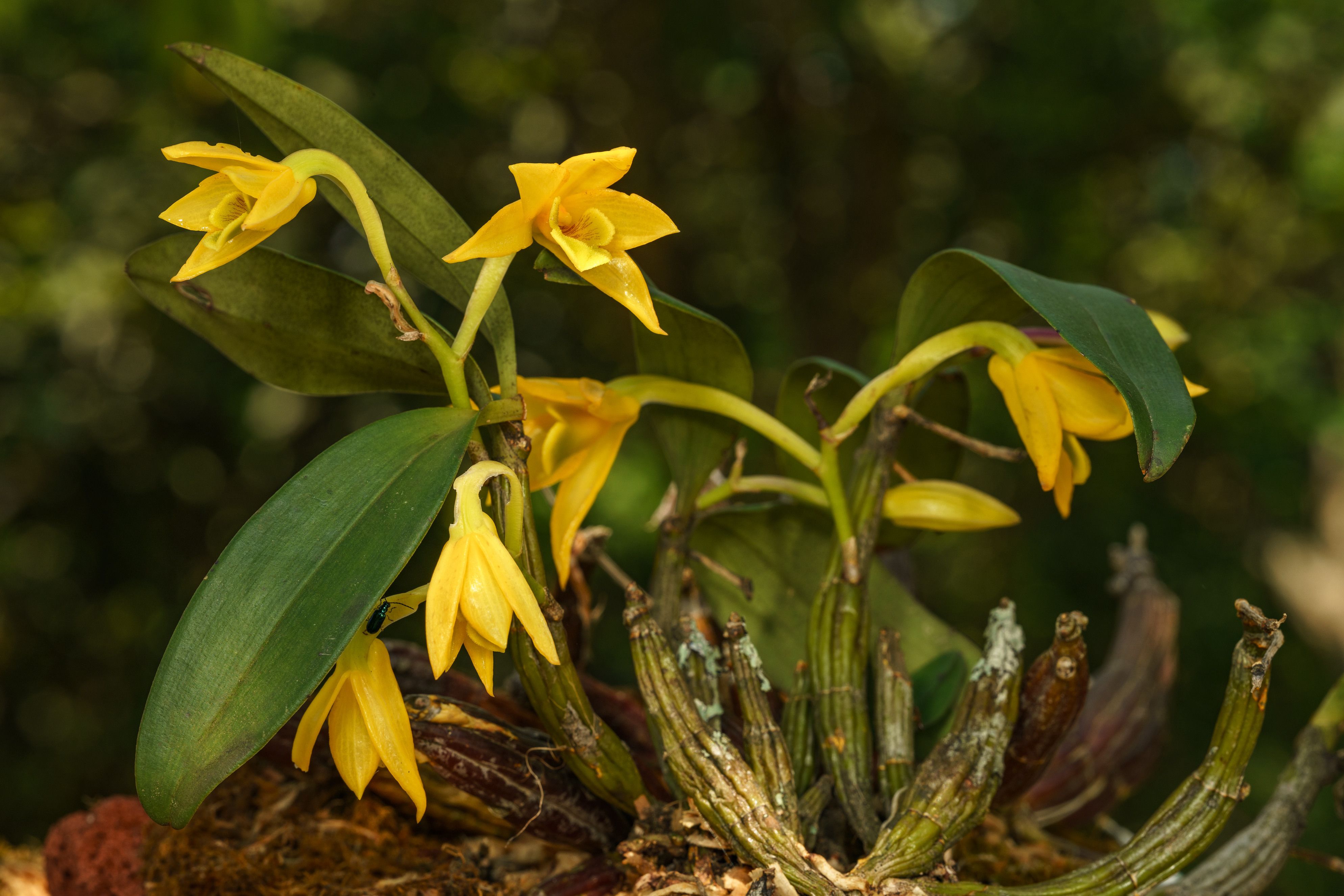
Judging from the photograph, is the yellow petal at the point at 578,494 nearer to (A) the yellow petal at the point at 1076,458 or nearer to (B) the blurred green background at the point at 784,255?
(A) the yellow petal at the point at 1076,458

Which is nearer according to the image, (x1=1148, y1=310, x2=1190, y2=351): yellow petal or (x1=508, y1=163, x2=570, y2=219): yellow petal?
(x1=508, y1=163, x2=570, y2=219): yellow petal

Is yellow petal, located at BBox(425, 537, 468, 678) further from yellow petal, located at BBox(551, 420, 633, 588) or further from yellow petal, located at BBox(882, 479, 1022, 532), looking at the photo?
yellow petal, located at BBox(882, 479, 1022, 532)

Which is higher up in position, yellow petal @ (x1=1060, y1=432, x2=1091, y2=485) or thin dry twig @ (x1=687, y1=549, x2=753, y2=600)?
yellow petal @ (x1=1060, y1=432, x2=1091, y2=485)

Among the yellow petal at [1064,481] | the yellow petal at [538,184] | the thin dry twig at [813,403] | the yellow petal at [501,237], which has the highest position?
the yellow petal at [538,184]

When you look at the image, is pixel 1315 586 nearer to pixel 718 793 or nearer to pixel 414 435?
pixel 718 793

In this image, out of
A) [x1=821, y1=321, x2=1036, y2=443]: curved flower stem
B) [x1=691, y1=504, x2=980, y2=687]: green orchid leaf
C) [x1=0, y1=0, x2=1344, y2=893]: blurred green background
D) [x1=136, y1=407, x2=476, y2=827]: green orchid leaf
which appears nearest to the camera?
[x1=136, y1=407, x2=476, y2=827]: green orchid leaf

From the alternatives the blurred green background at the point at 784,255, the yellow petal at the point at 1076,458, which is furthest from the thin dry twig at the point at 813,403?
the blurred green background at the point at 784,255

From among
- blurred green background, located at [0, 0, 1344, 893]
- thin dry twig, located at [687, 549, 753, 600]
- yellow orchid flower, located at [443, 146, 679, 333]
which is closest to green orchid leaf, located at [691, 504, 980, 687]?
thin dry twig, located at [687, 549, 753, 600]
